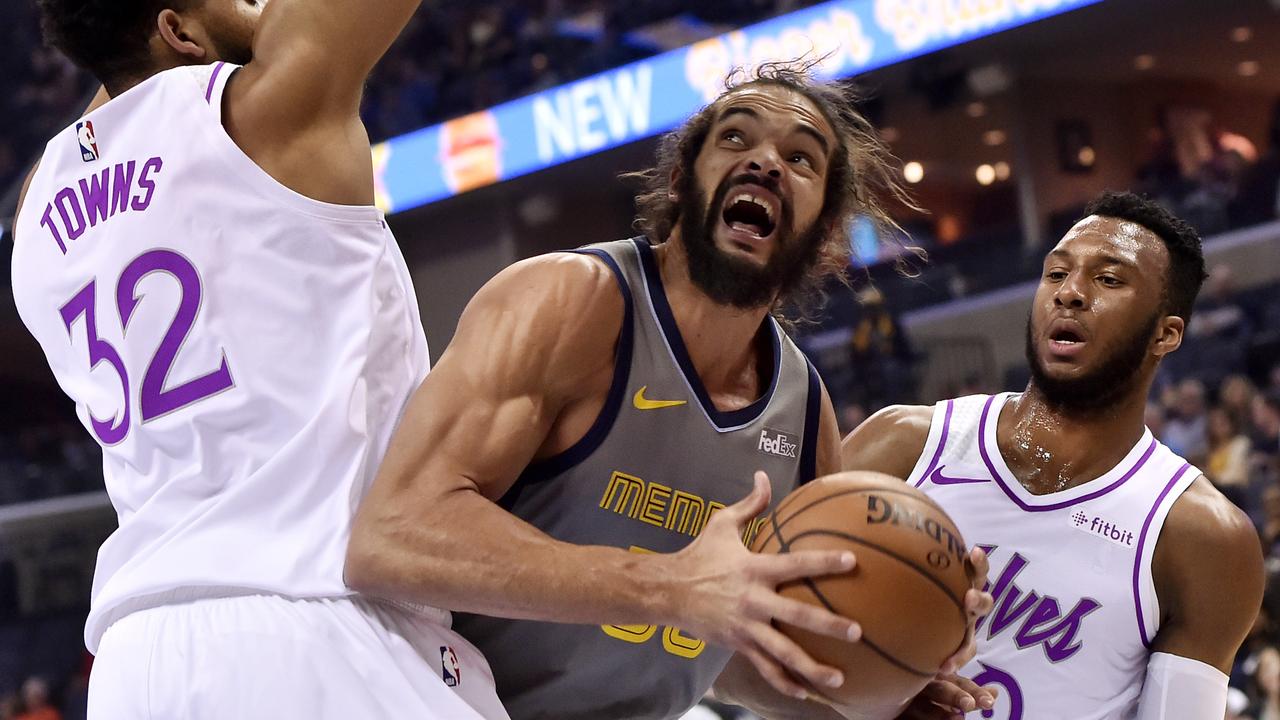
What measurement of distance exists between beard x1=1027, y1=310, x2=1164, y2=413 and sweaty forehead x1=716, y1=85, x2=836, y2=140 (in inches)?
42.6

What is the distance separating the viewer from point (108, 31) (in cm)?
250

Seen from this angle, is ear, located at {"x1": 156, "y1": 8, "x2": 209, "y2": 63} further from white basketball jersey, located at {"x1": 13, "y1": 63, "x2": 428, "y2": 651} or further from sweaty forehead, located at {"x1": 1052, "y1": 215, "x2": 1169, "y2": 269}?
sweaty forehead, located at {"x1": 1052, "y1": 215, "x2": 1169, "y2": 269}

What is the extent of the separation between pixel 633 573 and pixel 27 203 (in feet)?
4.75

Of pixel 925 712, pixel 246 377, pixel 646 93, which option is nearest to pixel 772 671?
pixel 925 712

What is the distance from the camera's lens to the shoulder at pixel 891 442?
367cm

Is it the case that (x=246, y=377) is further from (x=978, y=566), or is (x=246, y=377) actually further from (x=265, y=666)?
(x=978, y=566)

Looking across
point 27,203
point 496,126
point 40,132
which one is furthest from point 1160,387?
point 40,132

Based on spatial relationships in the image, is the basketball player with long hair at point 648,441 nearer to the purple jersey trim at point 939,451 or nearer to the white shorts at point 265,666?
the white shorts at point 265,666

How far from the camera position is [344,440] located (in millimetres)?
2297

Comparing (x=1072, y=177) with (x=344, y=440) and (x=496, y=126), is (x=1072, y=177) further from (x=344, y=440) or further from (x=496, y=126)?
(x=344, y=440)

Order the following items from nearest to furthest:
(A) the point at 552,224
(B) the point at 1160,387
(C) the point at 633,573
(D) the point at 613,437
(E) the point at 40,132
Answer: (C) the point at 633,573 < (D) the point at 613,437 < (B) the point at 1160,387 < (E) the point at 40,132 < (A) the point at 552,224

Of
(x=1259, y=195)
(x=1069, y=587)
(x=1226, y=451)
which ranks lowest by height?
(x=1226, y=451)

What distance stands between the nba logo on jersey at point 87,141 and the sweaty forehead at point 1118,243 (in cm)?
247

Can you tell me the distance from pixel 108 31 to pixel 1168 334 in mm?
2771
